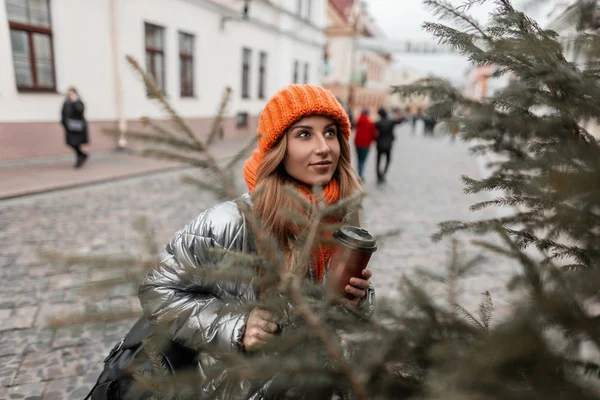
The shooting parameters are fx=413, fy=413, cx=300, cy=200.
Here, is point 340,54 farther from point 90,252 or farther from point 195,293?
point 195,293

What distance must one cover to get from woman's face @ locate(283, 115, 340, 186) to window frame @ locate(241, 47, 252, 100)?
1681cm

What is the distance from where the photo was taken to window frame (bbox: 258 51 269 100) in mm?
18853

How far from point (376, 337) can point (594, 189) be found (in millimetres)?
438

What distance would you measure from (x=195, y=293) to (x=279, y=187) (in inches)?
17.3

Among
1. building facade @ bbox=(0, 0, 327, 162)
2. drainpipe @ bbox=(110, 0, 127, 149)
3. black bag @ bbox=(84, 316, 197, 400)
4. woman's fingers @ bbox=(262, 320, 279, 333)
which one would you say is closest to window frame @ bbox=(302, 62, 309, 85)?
building facade @ bbox=(0, 0, 327, 162)

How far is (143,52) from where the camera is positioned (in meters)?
11.5

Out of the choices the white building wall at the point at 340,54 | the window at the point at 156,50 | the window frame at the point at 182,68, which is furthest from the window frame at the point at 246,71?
the white building wall at the point at 340,54

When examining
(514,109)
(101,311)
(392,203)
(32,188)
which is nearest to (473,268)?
(514,109)

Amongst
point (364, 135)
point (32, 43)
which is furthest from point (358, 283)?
point (32, 43)

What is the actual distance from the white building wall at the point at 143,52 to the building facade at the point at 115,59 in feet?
0.07

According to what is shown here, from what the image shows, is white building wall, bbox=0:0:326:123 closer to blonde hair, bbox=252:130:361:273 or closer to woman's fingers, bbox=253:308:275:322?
blonde hair, bbox=252:130:361:273

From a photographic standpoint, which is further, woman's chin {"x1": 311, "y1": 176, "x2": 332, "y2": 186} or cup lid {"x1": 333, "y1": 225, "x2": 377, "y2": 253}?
woman's chin {"x1": 311, "y1": 176, "x2": 332, "y2": 186}

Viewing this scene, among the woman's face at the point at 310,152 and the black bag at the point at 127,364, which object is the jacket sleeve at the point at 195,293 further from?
the woman's face at the point at 310,152

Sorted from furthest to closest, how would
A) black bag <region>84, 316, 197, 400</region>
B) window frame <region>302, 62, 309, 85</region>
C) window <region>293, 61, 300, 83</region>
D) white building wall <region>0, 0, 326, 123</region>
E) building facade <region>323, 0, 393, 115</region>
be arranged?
building facade <region>323, 0, 393, 115</region>
window frame <region>302, 62, 309, 85</region>
window <region>293, 61, 300, 83</region>
white building wall <region>0, 0, 326, 123</region>
black bag <region>84, 316, 197, 400</region>
